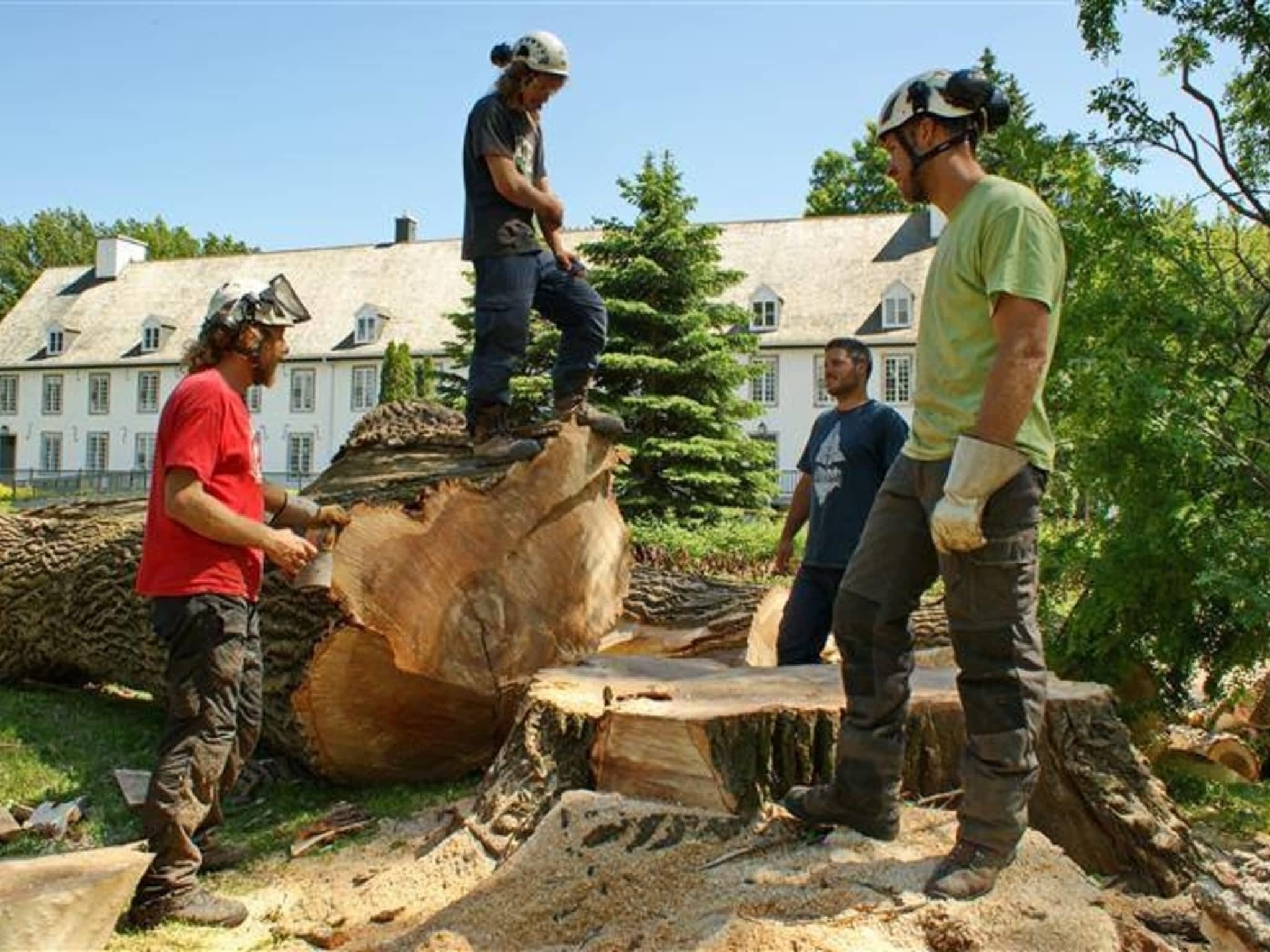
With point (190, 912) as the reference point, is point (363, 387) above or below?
above

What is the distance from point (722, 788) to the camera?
3.52 metres

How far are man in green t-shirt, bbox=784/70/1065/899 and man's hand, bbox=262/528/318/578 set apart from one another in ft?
5.85

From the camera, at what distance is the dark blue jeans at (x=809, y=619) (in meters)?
5.25

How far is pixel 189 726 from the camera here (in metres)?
3.70

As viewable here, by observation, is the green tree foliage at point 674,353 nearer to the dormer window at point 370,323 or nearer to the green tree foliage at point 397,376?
the green tree foliage at point 397,376

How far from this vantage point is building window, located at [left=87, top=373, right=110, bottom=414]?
4703 cm

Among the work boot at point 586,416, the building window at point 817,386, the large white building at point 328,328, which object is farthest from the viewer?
the large white building at point 328,328

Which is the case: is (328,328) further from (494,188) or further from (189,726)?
(189,726)

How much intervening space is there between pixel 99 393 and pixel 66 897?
49.0 meters

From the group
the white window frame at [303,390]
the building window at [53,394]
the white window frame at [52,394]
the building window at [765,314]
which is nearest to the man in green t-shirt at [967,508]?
the building window at [765,314]

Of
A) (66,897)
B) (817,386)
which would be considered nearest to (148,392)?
(817,386)

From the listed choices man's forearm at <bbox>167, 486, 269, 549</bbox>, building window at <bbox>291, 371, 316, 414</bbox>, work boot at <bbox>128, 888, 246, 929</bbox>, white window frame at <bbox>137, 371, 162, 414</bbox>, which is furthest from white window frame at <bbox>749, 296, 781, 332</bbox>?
work boot at <bbox>128, 888, 246, 929</bbox>

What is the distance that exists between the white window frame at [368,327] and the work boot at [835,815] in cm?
4033

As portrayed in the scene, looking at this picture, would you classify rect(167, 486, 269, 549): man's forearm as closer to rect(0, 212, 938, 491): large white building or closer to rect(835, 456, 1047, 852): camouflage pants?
rect(835, 456, 1047, 852): camouflage pants
